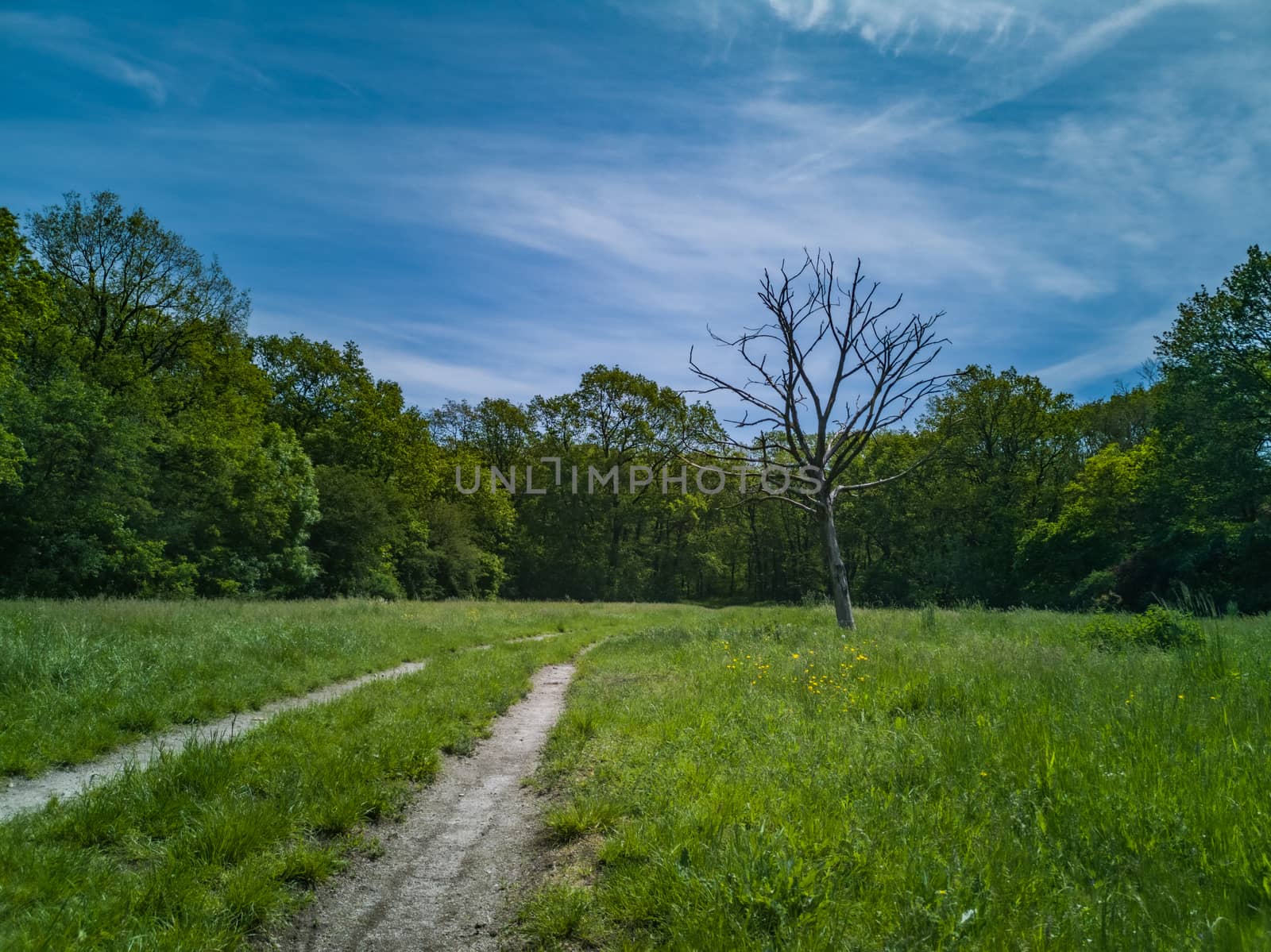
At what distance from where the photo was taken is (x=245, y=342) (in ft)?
109

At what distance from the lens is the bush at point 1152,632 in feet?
30.8

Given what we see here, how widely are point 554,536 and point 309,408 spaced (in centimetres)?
2189

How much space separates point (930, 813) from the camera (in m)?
3.91

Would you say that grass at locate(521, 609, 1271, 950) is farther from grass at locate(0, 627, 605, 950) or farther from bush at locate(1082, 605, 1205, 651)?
bush at locate(1082, 605, 1205, 651)

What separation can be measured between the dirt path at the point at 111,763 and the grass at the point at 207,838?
57 cm

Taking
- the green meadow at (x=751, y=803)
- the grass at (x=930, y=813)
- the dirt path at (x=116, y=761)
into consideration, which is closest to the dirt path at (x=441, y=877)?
the green meadow at (x=751, y=803)

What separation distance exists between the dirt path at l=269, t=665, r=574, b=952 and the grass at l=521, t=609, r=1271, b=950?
331 millimetres

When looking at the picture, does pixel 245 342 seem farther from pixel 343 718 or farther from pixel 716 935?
pixel 716 935

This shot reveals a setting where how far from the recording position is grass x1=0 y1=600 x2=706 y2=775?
20.6ft

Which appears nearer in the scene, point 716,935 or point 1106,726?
point 716,935

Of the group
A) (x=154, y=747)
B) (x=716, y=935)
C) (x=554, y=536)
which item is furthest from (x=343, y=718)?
(x=554, y=536)

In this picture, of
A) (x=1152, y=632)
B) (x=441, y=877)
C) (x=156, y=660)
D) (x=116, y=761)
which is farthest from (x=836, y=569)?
(x=156, y=660)

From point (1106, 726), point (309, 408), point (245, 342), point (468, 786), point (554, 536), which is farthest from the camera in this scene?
point (554, 536)

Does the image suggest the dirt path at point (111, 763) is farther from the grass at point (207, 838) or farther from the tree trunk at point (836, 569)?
the tree trunk at point (836, 569)
